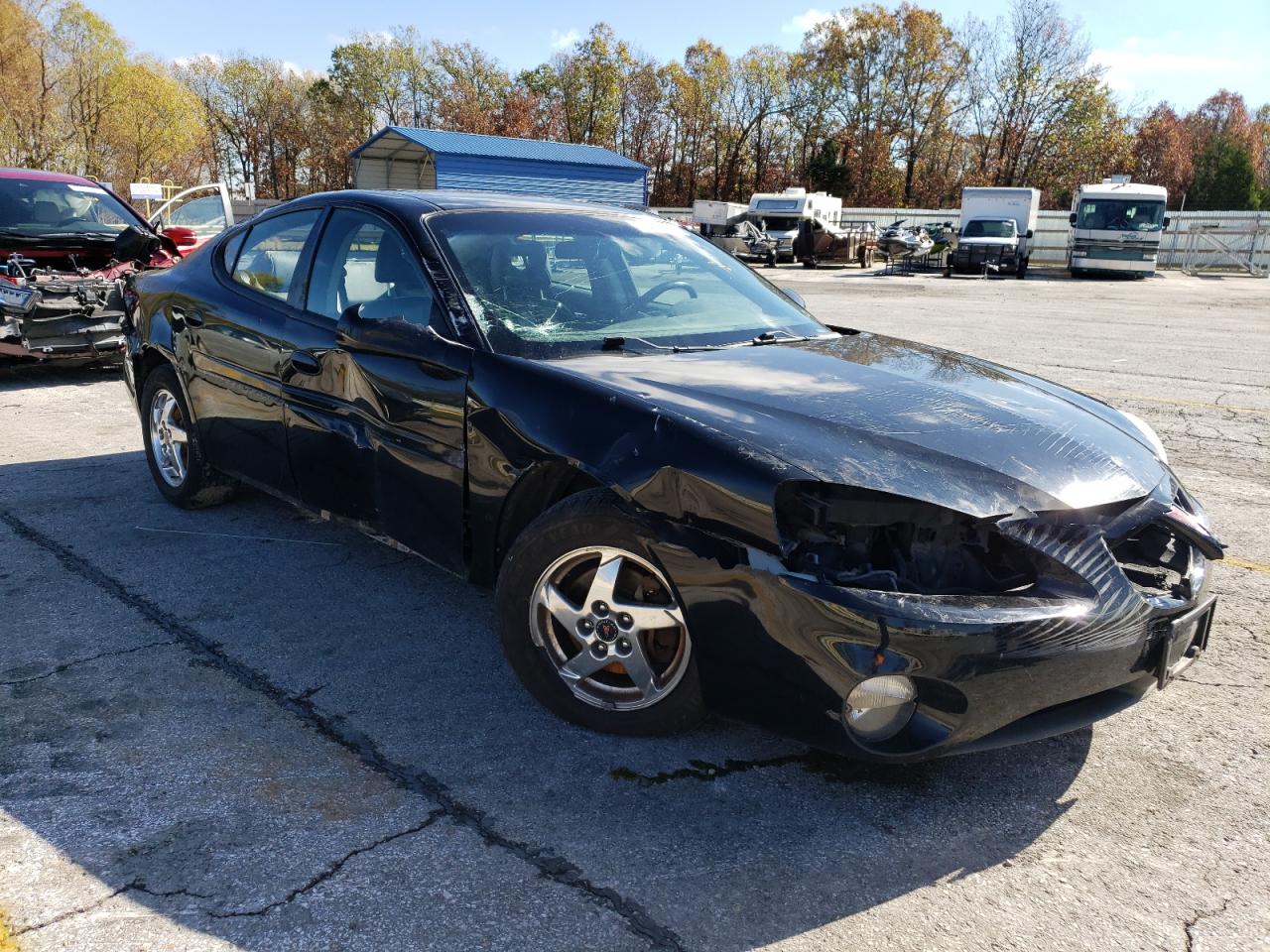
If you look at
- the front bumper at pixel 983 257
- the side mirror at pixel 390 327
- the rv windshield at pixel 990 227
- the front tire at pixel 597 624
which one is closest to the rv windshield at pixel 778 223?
the rv windshield at pixel 990 227

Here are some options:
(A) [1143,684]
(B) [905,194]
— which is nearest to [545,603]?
(A) [1143,684]

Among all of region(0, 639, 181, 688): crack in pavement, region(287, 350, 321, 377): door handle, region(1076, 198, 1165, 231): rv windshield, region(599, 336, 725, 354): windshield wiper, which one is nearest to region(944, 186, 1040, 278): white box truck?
region(1076, 198, 1165, 231): rv windshield

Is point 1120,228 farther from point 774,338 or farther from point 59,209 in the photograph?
point 774,338

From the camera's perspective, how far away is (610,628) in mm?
2736

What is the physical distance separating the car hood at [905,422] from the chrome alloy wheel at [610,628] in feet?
1.57

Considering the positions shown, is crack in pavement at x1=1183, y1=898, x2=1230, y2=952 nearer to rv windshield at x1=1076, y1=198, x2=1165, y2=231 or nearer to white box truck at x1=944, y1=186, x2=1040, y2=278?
white box truck at x1=944, y1=186, x2=1040, y2=278

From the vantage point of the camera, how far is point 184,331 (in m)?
4.53

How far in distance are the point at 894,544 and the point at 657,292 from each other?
1659 millimetres

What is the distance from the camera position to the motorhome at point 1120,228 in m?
29.2

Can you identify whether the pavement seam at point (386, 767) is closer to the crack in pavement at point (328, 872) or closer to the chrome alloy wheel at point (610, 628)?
the crack in pavement at point (328, 872)

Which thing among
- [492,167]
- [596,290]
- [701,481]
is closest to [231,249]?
[596,290]

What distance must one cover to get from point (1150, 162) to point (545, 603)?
72.7 m

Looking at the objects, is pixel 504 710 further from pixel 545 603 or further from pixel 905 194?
pixel 905 194

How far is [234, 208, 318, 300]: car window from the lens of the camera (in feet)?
13.1
